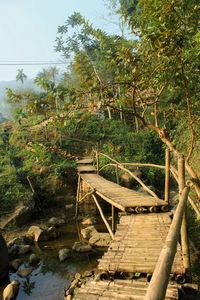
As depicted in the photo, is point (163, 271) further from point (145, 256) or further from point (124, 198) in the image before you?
point (124, 198)

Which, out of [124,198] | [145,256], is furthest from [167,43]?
[124,198]

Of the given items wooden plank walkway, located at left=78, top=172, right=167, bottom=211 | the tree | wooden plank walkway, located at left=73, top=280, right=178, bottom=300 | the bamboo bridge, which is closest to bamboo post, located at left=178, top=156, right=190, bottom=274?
the bamboo bridge

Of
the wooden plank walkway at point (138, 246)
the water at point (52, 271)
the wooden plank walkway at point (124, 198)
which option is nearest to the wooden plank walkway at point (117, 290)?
the wooden plank walkway at point (138, 246)

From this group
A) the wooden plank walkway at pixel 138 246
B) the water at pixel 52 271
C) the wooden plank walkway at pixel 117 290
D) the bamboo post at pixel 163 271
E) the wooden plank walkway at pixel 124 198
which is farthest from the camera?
the water at pixel 52 271

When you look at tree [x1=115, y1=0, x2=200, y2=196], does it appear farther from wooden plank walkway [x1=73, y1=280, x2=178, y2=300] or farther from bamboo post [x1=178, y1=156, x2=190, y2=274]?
wooden plank walkway [x1=73, y1=280, x2=178, y2=300]

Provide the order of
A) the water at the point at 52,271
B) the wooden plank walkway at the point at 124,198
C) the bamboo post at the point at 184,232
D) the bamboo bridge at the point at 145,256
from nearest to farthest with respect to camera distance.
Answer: the bamboo bridge at the point at 145,256 < the bamboo post at the point at 184,232 < the wooden plank walkway at the point at 124,198 < the water at the point at 52,271

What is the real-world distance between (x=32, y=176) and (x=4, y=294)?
8395mm

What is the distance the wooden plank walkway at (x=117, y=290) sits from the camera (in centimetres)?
382

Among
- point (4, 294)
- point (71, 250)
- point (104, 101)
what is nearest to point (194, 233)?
point (71, 250)

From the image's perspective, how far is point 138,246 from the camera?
5277 mm

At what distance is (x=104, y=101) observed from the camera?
513 cm

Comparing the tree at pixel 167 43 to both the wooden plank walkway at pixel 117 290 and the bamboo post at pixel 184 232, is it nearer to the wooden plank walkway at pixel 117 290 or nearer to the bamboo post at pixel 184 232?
the bamboo post at pixel 184 232

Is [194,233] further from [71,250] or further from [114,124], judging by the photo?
[114,124]

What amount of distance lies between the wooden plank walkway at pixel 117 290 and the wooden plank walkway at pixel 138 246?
11.4 inches
